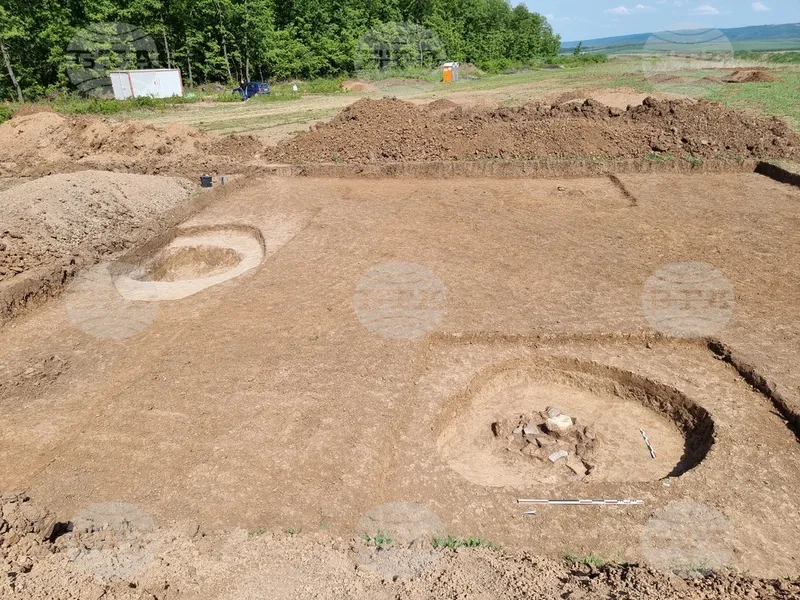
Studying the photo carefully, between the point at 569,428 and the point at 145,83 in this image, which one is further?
the point at 145,83

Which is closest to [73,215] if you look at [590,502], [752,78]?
[590,502]

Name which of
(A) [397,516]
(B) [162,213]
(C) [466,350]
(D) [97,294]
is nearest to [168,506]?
(A) [397,516]

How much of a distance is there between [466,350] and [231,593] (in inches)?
152

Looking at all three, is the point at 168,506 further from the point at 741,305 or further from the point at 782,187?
the point at 782,187

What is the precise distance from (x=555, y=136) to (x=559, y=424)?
38.0ft

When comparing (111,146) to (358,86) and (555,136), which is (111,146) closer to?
(555,136)

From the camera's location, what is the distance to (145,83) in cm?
2920
